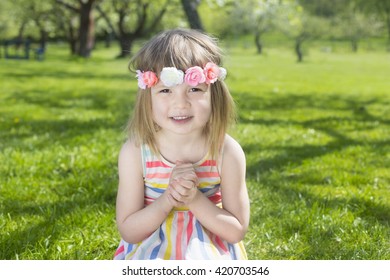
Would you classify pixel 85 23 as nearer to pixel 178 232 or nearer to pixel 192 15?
pixel 192 15

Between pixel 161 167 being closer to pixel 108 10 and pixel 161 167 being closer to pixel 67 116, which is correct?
pixel 67 116

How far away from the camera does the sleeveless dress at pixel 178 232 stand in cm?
255

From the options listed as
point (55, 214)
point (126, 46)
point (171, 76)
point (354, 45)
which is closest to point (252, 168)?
point (55, 214)

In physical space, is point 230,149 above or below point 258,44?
above

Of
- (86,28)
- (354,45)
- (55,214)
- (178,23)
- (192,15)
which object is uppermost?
(192,15)

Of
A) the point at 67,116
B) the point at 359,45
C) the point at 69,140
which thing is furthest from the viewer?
the point at 359,45

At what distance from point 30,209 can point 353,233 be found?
217 centimetres

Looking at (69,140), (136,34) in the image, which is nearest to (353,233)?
(69,140)

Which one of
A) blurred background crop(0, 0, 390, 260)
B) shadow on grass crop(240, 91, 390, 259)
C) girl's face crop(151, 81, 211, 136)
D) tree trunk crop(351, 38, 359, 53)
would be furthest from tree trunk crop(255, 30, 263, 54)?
girl's face crop(151, 81, 211, 136)

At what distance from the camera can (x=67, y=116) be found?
7578 mm

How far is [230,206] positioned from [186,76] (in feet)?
2.28

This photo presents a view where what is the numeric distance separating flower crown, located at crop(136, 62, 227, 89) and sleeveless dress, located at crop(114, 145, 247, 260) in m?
0.37

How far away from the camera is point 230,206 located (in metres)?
2.67

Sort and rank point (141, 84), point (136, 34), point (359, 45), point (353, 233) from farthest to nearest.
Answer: point (359, 45), point (136, 34), point (353, 233), point (141, 84)
